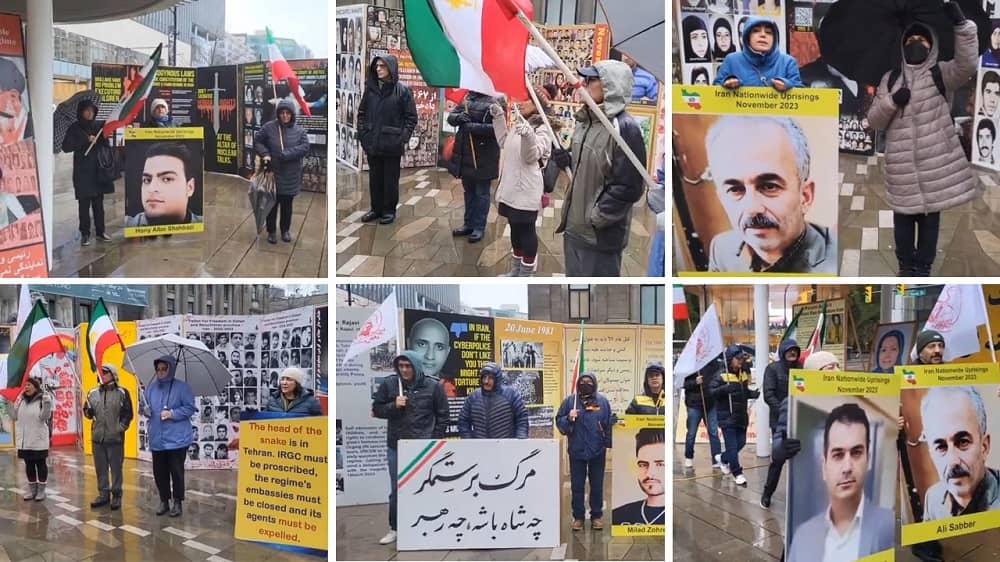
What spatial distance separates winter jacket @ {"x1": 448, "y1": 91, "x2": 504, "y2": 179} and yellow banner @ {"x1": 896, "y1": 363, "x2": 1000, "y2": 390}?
1.56 meters

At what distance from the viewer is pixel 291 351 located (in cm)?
296

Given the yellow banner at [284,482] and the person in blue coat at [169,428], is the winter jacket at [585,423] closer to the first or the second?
the yellow banner at [284,482]

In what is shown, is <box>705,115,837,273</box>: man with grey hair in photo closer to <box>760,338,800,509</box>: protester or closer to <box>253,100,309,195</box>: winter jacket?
<box>760,338,800,509</box>: protester

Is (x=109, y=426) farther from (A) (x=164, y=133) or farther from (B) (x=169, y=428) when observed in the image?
(A) (x=164, y=133)

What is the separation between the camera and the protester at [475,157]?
9.32 feet

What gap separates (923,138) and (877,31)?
0.38m

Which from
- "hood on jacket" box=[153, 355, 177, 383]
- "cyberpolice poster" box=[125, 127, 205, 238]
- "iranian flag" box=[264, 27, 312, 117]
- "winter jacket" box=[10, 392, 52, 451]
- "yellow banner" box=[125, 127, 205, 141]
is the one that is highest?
"iranian flag" box=[264, 27, 312, 117]

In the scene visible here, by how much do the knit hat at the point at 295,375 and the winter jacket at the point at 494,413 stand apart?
54 cm

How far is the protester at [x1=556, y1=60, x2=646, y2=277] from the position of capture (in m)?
2.85

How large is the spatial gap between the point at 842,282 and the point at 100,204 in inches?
98.8

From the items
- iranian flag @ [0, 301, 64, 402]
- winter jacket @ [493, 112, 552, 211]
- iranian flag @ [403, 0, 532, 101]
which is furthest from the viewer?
iranian flag @ [0, 301, 64, 402]

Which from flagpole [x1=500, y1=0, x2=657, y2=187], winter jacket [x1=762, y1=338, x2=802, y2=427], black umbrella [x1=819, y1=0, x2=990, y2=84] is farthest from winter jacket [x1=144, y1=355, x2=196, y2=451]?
black umbrella [x1=819, y1=0, x2=990, y2=84]

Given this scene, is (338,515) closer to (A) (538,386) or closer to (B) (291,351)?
(B) (291,351)

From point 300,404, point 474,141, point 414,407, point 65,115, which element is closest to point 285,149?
point 474,141
